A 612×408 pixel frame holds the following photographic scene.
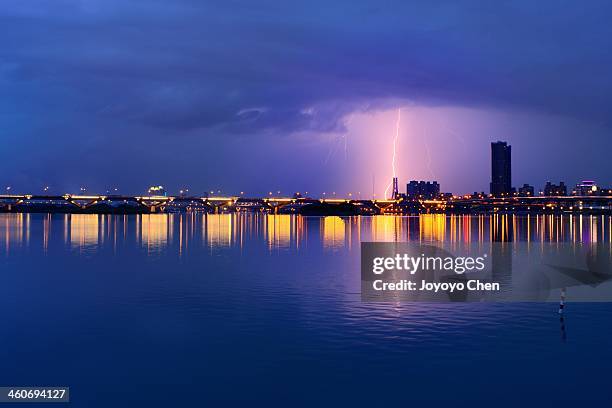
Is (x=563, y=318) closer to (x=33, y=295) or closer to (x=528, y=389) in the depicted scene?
(x=528, y=389)

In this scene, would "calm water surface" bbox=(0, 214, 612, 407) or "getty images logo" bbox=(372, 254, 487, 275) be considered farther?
"getty images logo" bbox=(372, 254, 487, 275)

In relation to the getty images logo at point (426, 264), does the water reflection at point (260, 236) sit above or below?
above

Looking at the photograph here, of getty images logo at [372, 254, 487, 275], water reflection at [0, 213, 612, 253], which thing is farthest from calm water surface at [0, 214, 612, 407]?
water reflection at [0, 213, 612, 253]

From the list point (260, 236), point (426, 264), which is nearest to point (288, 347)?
point (426, 264)

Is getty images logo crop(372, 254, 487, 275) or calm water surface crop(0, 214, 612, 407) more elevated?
getty images logo crop(372, 254, 487, 275)

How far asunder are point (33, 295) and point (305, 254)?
96.3 feet

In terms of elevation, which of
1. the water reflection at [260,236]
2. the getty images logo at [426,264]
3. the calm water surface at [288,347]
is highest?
the water reflection at [260,236]

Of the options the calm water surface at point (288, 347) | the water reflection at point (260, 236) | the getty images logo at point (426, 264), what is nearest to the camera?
the calm water surface at point (288, 347)

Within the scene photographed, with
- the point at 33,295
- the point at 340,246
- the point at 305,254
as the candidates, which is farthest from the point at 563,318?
the point at 340,246

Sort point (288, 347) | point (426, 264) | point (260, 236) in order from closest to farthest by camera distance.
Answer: point (288, 347)
point (426, 264)
point (260, 236)

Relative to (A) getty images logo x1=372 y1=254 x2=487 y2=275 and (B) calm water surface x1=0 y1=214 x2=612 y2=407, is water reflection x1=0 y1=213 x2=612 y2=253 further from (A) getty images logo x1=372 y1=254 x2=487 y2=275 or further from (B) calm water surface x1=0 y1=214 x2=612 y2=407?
(B) calm water surface x1=0 y1=214 x2=612 y2=407

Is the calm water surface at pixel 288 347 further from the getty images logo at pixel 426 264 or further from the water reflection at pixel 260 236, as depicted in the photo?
the water reflection at pixel 260 236

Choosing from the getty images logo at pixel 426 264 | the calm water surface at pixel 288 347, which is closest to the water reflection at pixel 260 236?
the getty images logo at pixel 426 264

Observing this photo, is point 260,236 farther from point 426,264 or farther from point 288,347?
point 288,347
